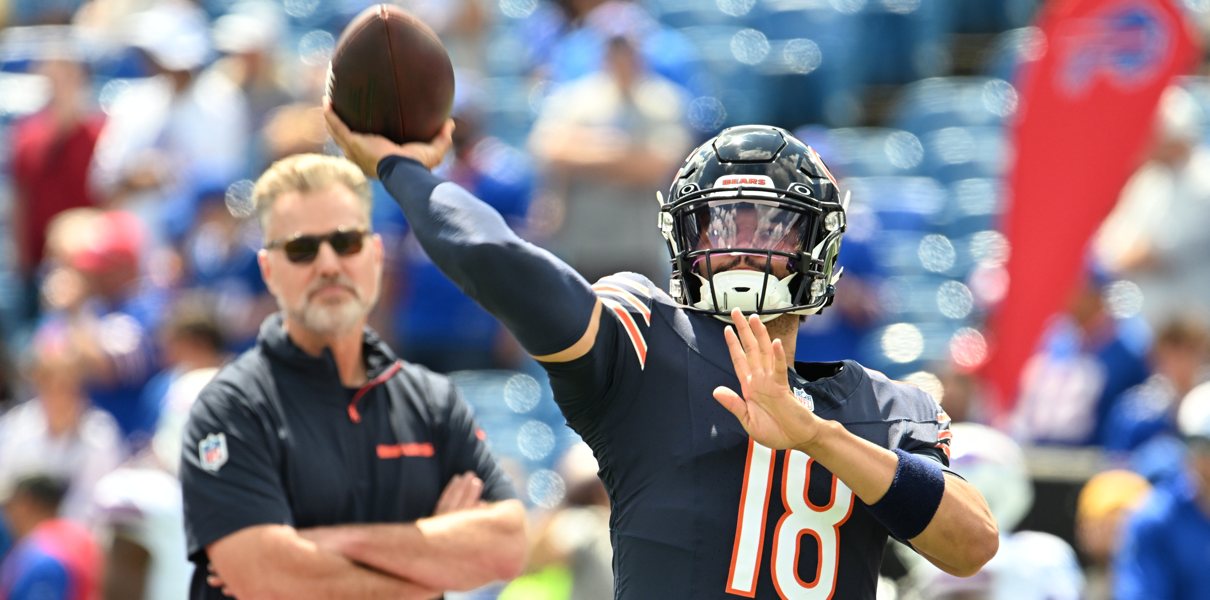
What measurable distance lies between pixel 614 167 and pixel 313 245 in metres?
4.35

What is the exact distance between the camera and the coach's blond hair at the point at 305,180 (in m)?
4.25

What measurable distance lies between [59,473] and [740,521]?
580 cm

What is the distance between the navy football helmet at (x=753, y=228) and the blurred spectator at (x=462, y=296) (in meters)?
5.75

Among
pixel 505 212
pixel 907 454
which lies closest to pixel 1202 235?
pixel 505 212

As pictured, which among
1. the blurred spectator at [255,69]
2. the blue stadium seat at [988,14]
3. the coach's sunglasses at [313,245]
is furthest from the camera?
the blue stadium seat at [988,14]

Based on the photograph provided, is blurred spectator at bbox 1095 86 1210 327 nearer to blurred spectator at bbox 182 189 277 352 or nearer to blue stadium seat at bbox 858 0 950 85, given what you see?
blue stadium seat at bbox 858 0 950 85

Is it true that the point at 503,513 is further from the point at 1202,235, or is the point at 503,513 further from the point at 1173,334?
the point at 1202,235

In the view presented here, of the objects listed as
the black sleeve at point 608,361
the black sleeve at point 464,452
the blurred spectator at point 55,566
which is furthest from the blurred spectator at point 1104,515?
the black sleeve at point 608,361

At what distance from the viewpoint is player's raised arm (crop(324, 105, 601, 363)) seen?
112 inches

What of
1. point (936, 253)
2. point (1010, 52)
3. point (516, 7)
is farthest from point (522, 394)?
point (1010, 52)

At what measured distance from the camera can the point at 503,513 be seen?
13.5 feet

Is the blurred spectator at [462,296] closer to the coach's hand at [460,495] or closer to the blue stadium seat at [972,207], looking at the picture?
the blue stadium seat at [972,207]

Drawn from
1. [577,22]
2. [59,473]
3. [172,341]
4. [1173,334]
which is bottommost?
[59,473]

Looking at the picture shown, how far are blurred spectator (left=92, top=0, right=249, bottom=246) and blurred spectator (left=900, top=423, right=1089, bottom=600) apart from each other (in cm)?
518
